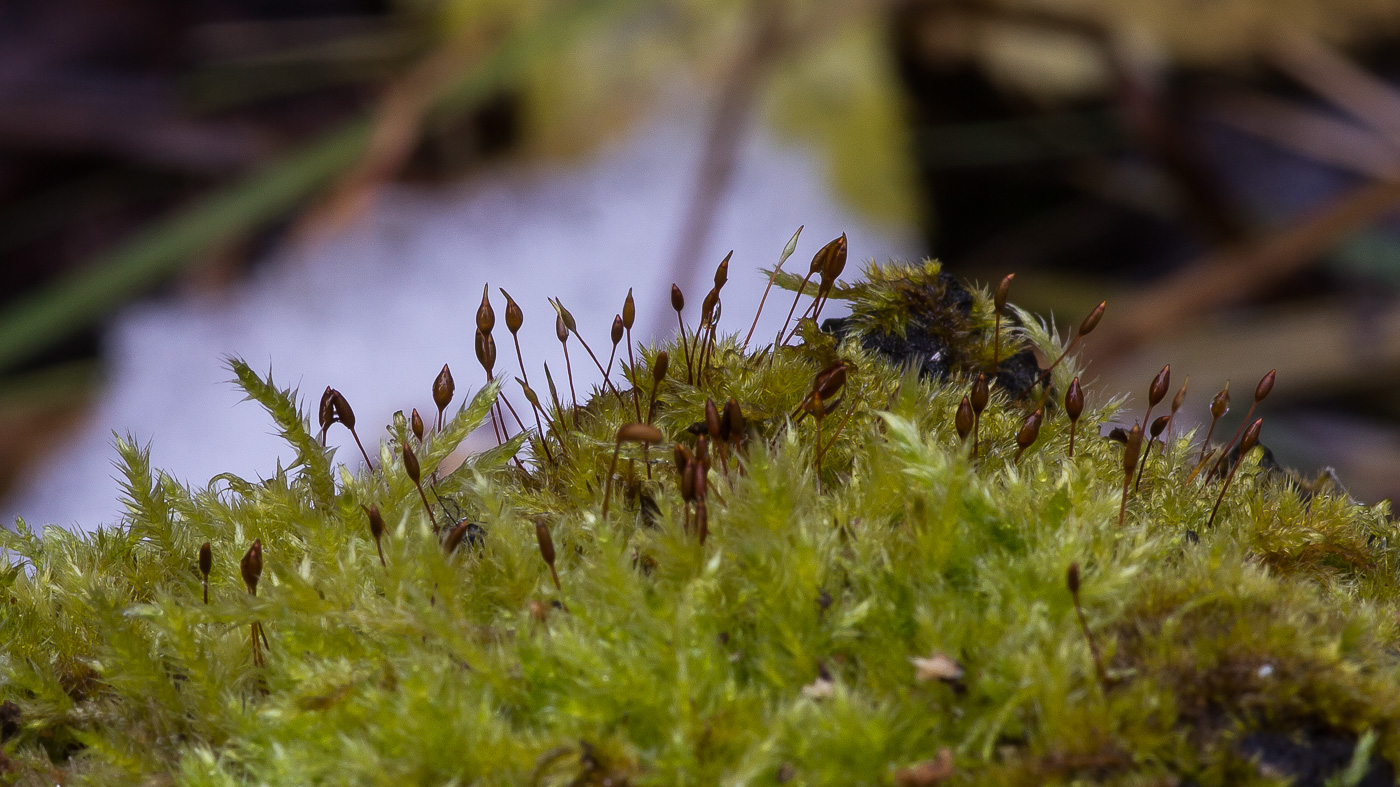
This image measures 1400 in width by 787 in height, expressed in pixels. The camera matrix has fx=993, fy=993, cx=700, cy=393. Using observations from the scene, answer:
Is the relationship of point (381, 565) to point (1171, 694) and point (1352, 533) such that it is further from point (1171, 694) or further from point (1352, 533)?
point (1352, 533)

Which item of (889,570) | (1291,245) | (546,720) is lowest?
(546,720)

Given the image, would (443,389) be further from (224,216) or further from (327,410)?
(224,216)

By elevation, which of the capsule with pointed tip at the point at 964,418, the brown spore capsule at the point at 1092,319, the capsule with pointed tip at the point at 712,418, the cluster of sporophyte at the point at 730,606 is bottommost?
the cluster of sporophyte at the point at 730,606

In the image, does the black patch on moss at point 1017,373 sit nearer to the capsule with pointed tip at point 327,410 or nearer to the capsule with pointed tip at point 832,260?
the capsule with pointed tip at point 832,260

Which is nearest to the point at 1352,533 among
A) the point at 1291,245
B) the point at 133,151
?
the point at 1291,245

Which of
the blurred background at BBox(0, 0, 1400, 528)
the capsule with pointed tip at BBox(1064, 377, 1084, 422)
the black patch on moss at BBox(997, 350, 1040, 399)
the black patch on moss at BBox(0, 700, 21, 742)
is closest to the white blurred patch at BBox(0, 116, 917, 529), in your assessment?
the blurred background at BBox(0, 0, 1400, 528)

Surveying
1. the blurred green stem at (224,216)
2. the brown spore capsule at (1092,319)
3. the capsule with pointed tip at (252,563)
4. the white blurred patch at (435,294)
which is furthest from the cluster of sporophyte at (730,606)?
the blurred green stem at (224,216)

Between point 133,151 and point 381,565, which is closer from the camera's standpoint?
point 381,565
